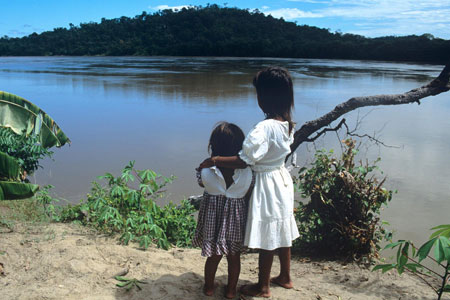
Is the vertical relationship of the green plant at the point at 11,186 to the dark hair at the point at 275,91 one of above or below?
below

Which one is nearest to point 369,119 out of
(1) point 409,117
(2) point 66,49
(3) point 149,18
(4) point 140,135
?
(1) point 409,117

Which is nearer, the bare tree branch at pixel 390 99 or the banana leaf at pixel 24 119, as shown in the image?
the bare tree branch at pixel 390 99

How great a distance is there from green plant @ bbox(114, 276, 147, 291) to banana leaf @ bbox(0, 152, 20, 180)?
180 cm

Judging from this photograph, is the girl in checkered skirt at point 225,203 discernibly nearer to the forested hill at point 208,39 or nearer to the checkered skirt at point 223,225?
the checkered skirt at point 223,225

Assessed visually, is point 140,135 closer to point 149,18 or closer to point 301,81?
point 301,81

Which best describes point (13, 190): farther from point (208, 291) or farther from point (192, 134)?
point (192, 134)

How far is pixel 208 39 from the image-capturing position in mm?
75688

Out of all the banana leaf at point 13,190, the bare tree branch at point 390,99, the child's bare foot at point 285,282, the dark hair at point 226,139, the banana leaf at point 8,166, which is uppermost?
the bare tree branch at point 390,99

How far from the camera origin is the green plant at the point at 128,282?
303 centimetres

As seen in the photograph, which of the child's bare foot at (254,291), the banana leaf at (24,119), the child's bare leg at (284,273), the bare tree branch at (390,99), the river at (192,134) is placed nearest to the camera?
the child's bare foot at (254,291)

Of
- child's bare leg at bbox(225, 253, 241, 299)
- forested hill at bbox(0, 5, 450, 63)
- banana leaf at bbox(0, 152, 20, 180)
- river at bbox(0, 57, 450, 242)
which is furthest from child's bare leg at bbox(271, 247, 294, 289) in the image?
forested hill at bbox(0, 5, 450, 63)

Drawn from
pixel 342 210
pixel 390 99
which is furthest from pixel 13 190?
pixel 390 99

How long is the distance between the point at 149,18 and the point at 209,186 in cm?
10173

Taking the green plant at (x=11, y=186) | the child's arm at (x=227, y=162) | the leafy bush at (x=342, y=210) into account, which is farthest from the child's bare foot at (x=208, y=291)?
the green plant at (x=11, y=186)
